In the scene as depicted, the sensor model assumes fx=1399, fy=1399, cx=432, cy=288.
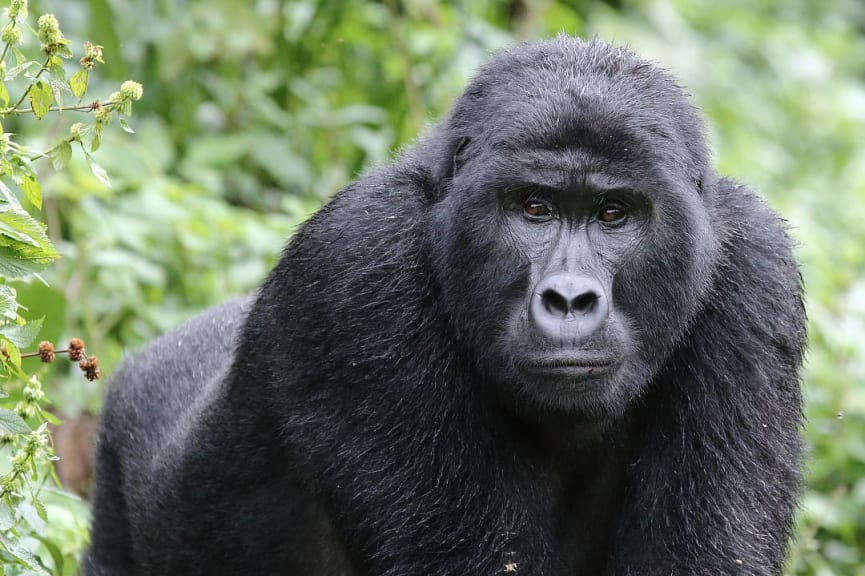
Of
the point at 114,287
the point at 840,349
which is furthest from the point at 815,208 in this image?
the point at 114,287

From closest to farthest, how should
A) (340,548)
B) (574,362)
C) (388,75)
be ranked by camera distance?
(574,362)
(340,548)
(388,75)

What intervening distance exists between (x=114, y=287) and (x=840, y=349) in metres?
3.92

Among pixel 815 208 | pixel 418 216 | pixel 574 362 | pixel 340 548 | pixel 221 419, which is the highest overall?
pixel 815 208

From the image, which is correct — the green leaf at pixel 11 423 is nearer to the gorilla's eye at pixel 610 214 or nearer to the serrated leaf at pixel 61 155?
the serrated leaf at pixel 61 155

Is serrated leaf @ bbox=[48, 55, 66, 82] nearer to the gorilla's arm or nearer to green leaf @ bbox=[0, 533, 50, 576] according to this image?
green leaf @ bbox=[0, 533, 50, 576]

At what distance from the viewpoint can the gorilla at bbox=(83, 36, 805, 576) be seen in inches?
170

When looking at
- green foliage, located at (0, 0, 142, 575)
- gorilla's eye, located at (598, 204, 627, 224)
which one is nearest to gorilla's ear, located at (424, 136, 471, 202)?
gorilla's eye, located at (598, 204, 627, 224)

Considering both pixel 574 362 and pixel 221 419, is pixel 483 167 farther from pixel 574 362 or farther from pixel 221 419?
pixel 221 419

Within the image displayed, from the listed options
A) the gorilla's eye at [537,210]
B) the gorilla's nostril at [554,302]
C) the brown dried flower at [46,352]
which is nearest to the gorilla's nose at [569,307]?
the gorilla's nostril at [554,302]

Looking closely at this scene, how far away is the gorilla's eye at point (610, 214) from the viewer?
14.3 ft

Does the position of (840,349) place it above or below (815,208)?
below

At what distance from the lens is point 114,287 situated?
7137 millimetres

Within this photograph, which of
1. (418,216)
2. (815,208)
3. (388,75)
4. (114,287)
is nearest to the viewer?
(418,216)

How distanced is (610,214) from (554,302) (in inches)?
16.9
